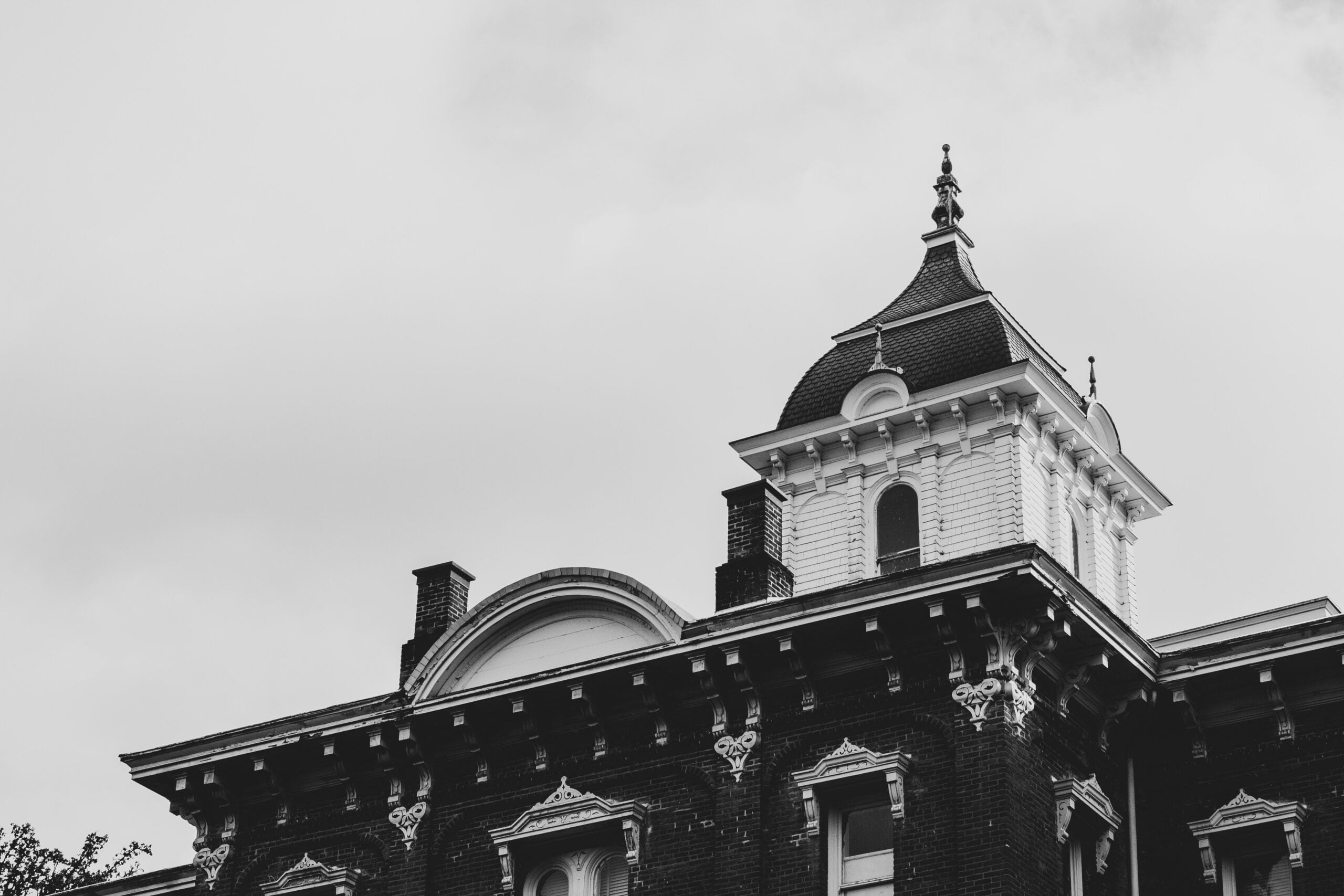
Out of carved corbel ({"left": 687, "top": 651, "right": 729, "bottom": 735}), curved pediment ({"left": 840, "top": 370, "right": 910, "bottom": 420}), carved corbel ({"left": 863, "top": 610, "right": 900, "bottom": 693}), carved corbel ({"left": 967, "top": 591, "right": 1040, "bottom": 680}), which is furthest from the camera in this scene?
curved pediment ({"left": 840, "top": 370, "right": 910, "bottom": 420})

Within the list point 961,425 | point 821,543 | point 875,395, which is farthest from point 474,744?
point 961,425

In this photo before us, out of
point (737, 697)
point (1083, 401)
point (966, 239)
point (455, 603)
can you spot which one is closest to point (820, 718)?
point (737, 697)

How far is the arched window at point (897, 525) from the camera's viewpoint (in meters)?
35.9

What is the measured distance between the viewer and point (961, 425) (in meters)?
36.5

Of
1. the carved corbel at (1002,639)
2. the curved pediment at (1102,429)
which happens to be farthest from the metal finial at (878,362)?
the carved corbel at (1002,639)

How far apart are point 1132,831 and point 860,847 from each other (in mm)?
3507

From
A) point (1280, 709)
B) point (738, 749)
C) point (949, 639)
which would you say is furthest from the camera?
point (738, 749)

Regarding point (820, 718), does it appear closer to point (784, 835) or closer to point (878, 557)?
point (784, 835)

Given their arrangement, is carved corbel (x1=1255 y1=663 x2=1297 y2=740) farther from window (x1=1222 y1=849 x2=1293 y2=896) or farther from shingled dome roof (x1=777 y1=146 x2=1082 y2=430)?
shingled dome roof (x1=777 y1=146 x2=1082 y2=430)

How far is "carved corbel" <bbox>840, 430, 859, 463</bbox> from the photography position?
37.0 metres

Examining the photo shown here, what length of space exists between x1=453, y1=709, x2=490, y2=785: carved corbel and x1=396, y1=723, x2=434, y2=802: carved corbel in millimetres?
633

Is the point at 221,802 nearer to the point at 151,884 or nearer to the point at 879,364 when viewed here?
the point at 151,884

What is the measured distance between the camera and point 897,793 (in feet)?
84.3

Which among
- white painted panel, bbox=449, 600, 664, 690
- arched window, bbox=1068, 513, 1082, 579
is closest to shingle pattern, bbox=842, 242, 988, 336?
arched window, bbox=1068, 513, 1082, 579
